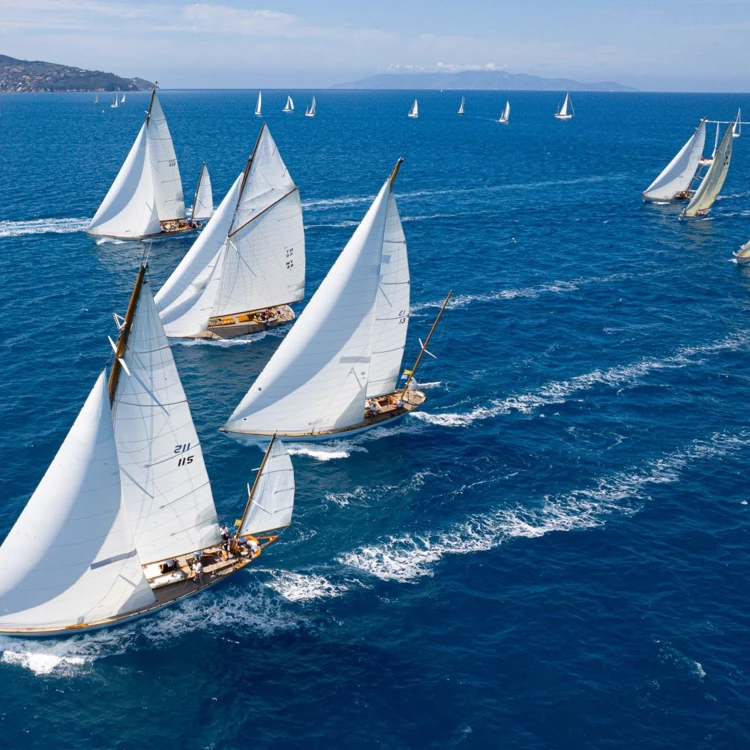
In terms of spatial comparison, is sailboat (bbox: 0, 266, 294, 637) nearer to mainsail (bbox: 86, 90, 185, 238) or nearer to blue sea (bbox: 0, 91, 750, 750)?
blue sea (bbox: 0, 91, 750, 750)

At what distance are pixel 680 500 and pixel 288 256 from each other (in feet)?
159

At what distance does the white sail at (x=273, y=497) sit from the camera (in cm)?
4225

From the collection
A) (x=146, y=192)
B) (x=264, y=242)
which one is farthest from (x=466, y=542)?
(x=146, y=192)

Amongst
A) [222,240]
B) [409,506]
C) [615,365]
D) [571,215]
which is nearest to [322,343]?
[409,506]

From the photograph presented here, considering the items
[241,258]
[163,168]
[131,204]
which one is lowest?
[241,258]

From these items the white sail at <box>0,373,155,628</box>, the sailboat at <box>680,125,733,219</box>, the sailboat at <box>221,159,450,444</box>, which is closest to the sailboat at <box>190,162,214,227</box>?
the sailboat at <box>221,159,450,444</box>

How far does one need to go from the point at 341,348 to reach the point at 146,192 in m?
63.3

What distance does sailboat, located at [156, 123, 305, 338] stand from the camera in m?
74.4

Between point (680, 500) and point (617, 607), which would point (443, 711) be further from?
point (680, 500)

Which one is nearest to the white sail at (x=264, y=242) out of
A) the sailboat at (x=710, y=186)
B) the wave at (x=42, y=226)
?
the wave at (x=42, y=226)

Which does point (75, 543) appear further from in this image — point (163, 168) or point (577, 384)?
Result: point (163, 168)

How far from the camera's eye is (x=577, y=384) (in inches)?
2763

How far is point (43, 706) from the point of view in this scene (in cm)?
3597

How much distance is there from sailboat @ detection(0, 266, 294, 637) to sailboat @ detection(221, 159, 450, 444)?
14507mm
